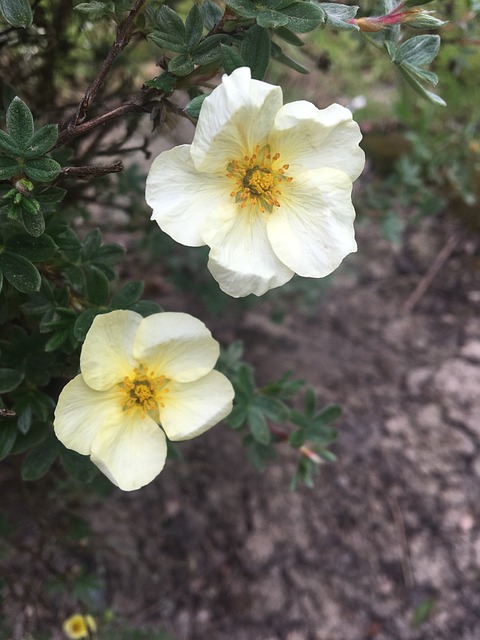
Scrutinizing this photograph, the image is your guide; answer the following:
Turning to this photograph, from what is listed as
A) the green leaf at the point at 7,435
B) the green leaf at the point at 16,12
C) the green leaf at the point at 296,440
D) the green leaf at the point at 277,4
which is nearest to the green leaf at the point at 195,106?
the green leaf at the point at 277,4

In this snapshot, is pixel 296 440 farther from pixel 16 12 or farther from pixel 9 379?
pixel 16 12

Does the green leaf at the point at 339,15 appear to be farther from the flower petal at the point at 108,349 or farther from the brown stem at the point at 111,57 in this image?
the flower petal at the point at 108,349

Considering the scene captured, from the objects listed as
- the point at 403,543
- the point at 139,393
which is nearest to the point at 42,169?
the point at 139,393

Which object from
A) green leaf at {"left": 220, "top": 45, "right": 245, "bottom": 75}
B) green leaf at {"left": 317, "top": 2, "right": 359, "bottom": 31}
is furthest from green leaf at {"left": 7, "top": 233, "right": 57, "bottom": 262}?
green leaf at {"left": 317, "top": 2, "right": 359, "bottom": 31}

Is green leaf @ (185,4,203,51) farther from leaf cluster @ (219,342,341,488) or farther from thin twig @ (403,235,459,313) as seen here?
thin twig @ (403,235,459,313)

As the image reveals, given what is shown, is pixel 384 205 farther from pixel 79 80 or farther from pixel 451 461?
pixel 79 80

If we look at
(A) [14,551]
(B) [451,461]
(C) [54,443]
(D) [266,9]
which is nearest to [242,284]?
(D) [266,9]

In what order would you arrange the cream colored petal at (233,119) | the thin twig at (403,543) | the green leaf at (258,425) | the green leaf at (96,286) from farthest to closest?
the thin twig at (403,543), the green leaf at (258,425), the green leaf at (96,286), the cream colored petal at (233,119)
